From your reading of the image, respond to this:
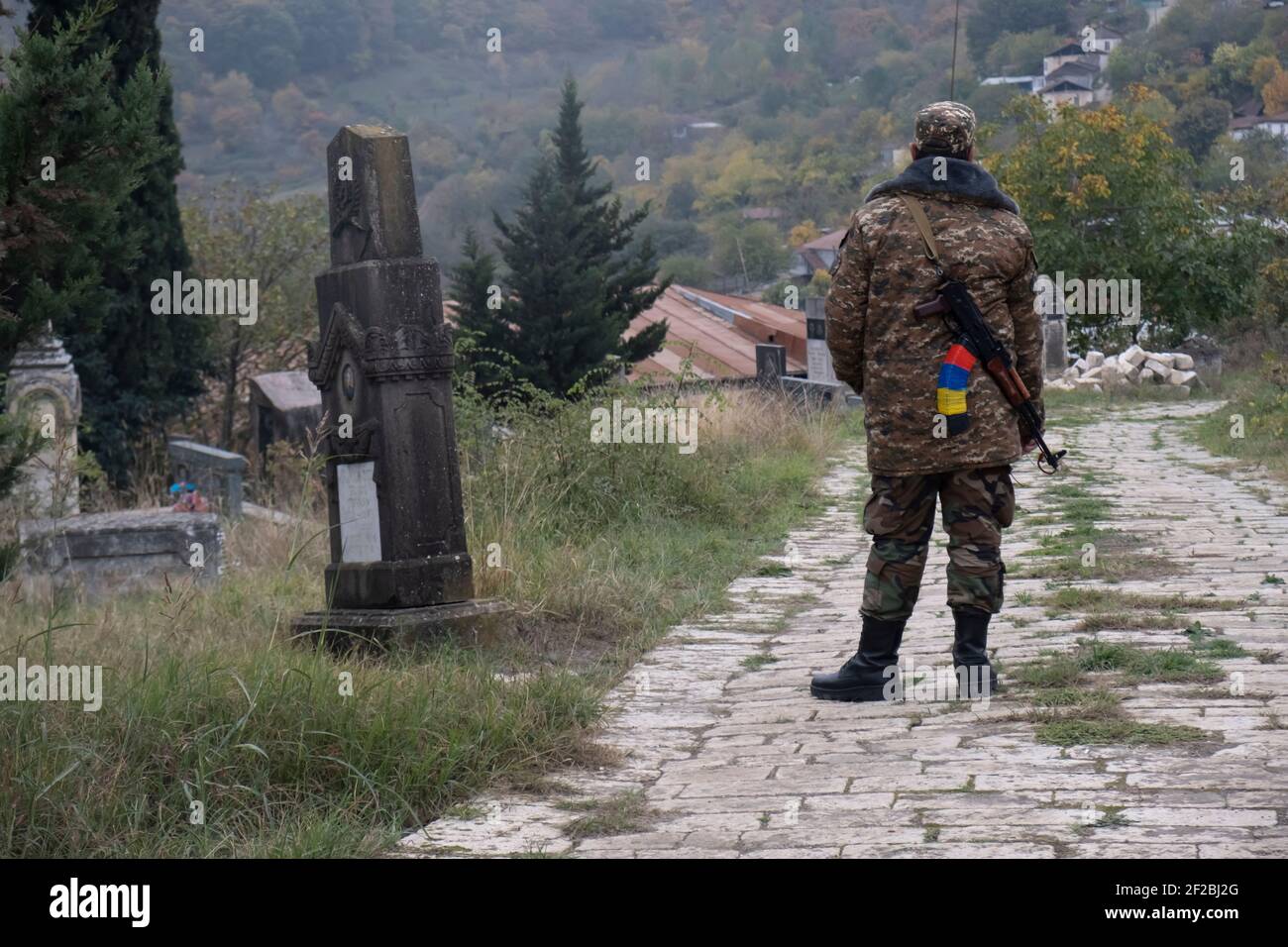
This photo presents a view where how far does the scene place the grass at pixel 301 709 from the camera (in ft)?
13.6

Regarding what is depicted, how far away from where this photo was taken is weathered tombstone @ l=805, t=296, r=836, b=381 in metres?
22.2

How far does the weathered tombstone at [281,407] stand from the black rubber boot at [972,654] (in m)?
18.9

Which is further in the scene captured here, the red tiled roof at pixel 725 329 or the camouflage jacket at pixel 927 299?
the red tiled roof at pixel 725 329

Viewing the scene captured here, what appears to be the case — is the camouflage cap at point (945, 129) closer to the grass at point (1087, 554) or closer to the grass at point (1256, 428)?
the grass at point (1087, 554)

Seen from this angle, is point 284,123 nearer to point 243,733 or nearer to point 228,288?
point 228,288

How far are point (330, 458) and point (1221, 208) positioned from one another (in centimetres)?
2972

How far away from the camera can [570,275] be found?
38000 millimetres

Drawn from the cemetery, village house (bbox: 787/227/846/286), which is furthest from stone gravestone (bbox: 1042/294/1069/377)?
village house (bbox: 787/227/846/286)

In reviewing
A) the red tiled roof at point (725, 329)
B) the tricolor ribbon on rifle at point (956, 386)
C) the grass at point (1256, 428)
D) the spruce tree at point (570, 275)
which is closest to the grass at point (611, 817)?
the tricolor ribbon on rifle at point (956, 386)

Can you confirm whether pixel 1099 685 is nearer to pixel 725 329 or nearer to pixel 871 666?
pixel 871 666

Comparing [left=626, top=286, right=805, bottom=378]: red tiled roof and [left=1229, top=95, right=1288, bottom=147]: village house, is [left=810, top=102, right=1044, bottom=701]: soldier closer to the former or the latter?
[left=626, top=286, right=805, bottom=378]: red tiled roof

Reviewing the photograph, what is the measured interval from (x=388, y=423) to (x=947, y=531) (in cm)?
244

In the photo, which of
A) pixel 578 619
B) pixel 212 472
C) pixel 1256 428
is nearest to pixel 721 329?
pixel 212 472
